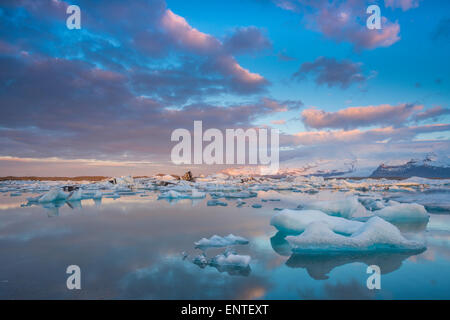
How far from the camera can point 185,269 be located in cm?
359

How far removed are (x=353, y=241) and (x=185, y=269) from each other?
2854 millimetres

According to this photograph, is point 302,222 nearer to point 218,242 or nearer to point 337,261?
point 337,261

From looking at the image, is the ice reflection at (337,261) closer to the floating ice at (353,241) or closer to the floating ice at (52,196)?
the floating ice at (353,241)

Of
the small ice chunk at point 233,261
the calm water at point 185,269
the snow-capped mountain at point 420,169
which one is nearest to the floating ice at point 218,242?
the calm water at point 185,269

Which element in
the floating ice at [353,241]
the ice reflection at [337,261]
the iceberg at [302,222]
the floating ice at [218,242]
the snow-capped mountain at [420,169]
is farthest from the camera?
the snow-capped mountain at [420,169]

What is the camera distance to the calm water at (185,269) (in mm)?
2924

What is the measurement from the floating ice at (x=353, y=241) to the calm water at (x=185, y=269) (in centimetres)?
19

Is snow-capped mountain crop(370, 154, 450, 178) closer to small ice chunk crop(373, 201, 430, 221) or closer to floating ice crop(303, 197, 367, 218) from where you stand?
small ice chunk crop(373, 201, 430, 221)

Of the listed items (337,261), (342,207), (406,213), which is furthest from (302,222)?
(406,213)

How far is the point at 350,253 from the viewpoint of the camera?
14.5 feet

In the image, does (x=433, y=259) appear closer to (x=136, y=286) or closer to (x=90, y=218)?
(x=136, y=286)

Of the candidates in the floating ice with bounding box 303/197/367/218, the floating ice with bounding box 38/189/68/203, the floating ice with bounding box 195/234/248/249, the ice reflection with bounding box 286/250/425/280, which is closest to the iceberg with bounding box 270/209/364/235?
the ice reflection with bounding box 286/250/425/280
